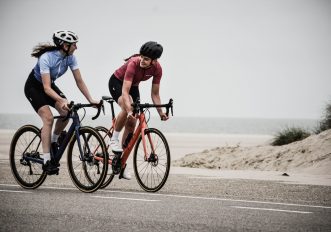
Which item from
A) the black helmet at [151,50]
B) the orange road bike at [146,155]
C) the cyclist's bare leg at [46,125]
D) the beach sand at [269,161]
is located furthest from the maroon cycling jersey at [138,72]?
the beach sand at [269,161]

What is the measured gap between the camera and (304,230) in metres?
6.60

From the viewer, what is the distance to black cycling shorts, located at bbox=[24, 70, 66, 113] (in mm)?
9844

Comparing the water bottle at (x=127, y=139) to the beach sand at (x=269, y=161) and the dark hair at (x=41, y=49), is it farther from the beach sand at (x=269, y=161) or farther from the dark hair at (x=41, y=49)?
the beach sand at (x=269, y=161)

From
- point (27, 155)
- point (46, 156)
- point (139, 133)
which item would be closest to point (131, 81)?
point (139, 133)

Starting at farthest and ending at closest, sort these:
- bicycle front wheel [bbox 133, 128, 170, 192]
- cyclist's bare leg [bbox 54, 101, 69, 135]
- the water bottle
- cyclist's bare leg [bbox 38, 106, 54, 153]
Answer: the water bottle
cyclist's bare leg [bbox 54, 101, 69, 135]
cyclist's bare leg [bbox 38, 106, 54, 153]
bicycle front wheel [bbox 133, 128, 170, 192]

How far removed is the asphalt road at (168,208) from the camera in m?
6.84

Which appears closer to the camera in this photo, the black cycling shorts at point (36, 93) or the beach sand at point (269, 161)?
the black cycling shorts at point (36, 93)

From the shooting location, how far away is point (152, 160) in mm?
9641

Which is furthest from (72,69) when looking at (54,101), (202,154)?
(202,154)

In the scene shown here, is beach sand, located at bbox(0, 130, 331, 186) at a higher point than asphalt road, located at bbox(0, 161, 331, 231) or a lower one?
higher

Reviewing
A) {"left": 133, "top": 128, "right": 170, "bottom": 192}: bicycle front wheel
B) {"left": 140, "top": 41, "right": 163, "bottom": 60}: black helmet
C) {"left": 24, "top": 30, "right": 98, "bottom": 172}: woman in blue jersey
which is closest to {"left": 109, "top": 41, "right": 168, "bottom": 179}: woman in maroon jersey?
{"left": 140, "top": 41, "right": 163, "bottom": 60}: black helmet

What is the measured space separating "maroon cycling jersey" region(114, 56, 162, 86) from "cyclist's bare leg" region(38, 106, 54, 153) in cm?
119

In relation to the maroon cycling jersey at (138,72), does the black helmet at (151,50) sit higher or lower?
higher

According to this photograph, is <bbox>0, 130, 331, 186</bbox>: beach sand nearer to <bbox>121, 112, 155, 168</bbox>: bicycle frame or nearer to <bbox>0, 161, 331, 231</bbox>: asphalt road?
<bbox>0, 161, 331, 231</bbox>: asphalt road
